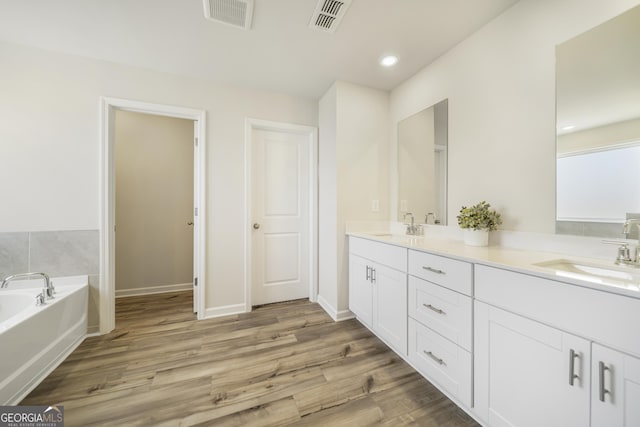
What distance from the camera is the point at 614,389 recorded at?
765 mm

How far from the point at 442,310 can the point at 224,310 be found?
83.2 inches

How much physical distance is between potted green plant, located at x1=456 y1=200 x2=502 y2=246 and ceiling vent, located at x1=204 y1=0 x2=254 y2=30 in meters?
2.04

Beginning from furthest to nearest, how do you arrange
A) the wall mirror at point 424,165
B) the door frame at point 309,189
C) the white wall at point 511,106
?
the door frame at point 309,189, the wall mirror at point 424,165, the white wall at point 511,106

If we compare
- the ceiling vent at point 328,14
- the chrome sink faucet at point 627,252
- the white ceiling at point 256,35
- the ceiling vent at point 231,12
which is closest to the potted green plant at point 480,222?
the chrome sink faucet at point 627,252

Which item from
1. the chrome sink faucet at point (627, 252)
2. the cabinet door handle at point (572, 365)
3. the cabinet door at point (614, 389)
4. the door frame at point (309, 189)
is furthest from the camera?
the door frame at point (309, 189)

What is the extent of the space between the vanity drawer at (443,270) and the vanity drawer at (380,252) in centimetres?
9

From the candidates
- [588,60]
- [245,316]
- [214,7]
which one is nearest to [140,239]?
[245,316]

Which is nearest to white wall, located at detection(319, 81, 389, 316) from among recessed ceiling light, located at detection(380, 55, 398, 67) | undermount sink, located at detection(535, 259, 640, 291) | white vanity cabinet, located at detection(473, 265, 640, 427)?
recessed ceiling light, located at detection(380, 55, 398, 67)

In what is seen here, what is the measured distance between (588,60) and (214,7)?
2206 millimetres

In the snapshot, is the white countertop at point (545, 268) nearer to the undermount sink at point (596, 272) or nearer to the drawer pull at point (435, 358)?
the undermount sink at point (596, 272)

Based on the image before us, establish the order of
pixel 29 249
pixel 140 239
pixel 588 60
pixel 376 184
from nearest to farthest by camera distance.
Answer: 1. pixel 588 60
2. pixel 29 249
3. pixel 376 184
4. pixel 140 239

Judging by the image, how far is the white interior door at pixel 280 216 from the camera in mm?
2701

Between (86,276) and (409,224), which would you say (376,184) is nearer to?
(409,224)

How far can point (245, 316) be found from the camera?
244 cm
